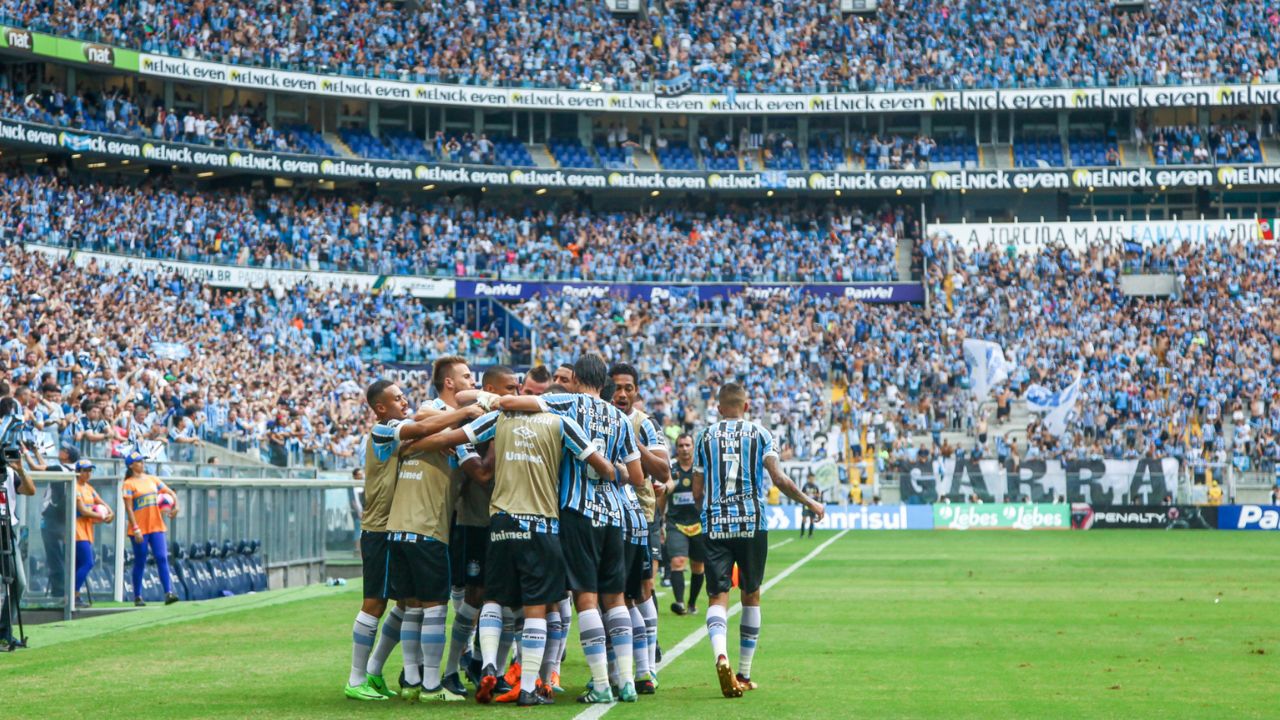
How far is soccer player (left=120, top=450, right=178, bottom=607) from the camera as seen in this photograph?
19.5 meters

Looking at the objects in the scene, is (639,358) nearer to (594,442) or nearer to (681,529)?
(681,529)

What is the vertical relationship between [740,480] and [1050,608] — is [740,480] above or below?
above

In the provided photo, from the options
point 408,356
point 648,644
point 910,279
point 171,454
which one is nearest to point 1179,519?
point 910,279

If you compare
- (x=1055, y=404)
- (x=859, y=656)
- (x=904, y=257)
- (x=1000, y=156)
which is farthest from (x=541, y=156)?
(x=859, y=656)

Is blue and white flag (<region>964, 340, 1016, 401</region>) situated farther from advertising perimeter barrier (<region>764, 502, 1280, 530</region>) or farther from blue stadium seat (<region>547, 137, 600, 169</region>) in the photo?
blue stadium seat (<region>547, 137, 600, 169</region>)

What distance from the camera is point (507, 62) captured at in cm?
6266

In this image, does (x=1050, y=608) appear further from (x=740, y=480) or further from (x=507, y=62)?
(x=507, y=62)

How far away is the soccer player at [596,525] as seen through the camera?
33.9 feet

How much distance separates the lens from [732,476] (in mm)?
11375

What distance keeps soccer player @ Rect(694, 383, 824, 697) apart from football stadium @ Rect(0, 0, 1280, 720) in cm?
3

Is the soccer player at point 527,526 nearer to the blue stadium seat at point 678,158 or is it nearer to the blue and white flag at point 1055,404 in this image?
the blue and white flag at point 1055,404

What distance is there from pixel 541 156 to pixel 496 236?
15.3 feet

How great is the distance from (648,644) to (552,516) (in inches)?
74.5

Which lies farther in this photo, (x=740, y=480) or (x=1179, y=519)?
(x=1179, y=519)
